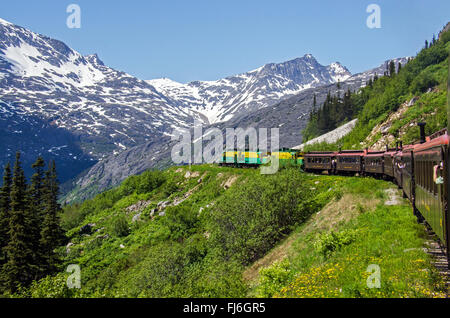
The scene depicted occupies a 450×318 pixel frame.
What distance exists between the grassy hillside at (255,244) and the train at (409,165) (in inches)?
58.2

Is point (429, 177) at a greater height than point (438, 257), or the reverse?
point (429, 177)

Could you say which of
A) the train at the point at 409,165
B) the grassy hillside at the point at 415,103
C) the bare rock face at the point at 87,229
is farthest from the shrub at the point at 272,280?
the grassy hillside at the point at 415,103

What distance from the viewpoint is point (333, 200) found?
3219 cm

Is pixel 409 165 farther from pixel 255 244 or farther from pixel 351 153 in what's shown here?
pixel 351 153

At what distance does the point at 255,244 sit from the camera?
93.6 ft

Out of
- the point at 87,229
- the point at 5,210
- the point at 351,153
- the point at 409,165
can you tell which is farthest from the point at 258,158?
the point at 409,165

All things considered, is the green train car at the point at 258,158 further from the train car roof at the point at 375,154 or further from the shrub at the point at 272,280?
the shrub at the point at 272,280

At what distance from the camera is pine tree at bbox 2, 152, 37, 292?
35.8 m

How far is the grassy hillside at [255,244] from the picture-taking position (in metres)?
15.4

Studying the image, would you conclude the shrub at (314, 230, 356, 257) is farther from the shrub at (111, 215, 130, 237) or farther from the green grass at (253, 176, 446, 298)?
the shrub at (111, 215, 130, 237)

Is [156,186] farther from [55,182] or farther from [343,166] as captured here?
[343,166]

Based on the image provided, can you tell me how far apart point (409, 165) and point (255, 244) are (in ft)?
39.6

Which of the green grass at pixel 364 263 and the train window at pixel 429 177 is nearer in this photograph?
the green grass at pixel 364 263
